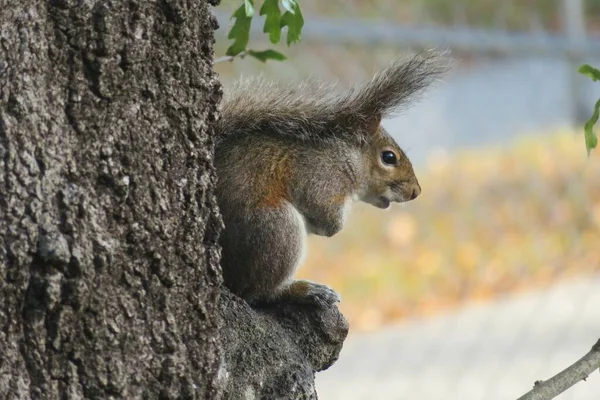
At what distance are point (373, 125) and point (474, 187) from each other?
241 centimetres

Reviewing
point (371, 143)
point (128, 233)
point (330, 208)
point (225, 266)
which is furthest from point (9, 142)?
point (371, 143)

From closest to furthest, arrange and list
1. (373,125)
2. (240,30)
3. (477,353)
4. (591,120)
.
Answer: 1. (591,120)
2. (240,30)
3. (373,125)
4. (477,353)

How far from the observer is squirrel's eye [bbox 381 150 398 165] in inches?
74.4

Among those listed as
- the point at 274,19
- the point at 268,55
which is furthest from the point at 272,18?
the point at 268,55

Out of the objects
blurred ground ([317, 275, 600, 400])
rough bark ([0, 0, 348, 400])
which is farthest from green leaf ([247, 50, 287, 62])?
blurred ground ([317, 275, 600, 400])

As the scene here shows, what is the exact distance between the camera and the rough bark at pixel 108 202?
40.6 inches

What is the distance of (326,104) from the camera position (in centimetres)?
169

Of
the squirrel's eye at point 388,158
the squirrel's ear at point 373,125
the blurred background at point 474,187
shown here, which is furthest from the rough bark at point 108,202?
the blurred background at point 474,187

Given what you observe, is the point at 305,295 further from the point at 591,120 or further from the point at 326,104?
the point at 591,120

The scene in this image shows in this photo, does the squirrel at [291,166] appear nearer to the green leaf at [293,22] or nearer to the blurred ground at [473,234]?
the green leaf at [293,22]

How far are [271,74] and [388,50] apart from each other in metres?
0.45

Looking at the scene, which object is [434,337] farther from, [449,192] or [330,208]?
[330,208]

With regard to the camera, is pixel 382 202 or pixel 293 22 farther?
pixel 382 202

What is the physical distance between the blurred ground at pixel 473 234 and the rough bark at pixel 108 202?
2760 millimetres
